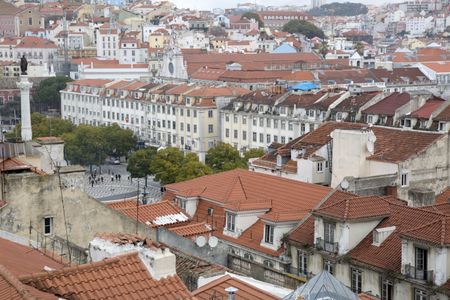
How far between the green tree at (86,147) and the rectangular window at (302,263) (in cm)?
5246

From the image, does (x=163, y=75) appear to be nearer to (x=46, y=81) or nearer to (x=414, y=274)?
(x=46, y=81)

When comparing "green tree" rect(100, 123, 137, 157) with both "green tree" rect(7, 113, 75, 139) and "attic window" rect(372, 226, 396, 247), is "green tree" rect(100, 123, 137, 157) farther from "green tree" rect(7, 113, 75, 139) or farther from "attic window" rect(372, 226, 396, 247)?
"attic window" rect(372, 226, 396, 247)

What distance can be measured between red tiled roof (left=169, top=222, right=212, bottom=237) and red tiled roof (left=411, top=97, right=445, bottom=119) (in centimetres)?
2429

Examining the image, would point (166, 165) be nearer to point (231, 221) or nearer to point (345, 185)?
point (345, 185)

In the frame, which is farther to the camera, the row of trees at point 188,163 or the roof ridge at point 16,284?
A: the row of trees at point 188,163

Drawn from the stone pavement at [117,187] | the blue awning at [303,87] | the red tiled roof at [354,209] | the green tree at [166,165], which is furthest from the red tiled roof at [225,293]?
the blue awning at [303,87]

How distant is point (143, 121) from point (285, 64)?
33816 mm

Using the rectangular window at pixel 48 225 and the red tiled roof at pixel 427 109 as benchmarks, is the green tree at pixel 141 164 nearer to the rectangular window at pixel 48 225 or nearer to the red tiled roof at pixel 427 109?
the red tiled roof at pixel 427 109

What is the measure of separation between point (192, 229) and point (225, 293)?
10170mm

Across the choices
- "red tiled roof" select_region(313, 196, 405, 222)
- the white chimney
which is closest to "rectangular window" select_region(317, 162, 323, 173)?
"red tiled roof" select_region(313, 196, 405, 222)

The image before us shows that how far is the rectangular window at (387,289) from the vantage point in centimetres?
2048

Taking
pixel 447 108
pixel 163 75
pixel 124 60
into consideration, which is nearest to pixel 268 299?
pixel 447 108

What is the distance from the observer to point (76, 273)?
9.27 m

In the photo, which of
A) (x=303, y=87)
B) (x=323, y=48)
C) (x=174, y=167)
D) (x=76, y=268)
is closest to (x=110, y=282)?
(x=76, y=268)
